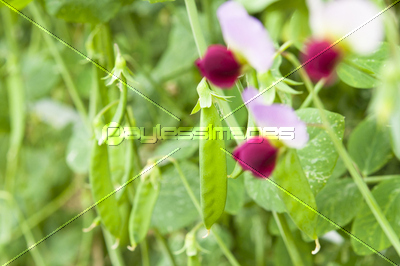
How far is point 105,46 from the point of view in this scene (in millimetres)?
544

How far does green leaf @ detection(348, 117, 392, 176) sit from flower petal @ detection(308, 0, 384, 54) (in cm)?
34

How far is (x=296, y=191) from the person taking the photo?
1.05 ft

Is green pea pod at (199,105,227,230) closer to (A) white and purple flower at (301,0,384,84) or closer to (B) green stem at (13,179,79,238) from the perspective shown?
(A) white and purple flower at (301,0,384,84)

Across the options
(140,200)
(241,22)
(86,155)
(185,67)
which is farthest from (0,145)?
(241,22)

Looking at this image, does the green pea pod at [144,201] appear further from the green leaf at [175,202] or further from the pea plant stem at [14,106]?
the pea plant stem at [14,106]

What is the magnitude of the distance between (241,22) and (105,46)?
38 centimetres

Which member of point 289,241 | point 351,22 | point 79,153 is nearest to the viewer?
point 351,22

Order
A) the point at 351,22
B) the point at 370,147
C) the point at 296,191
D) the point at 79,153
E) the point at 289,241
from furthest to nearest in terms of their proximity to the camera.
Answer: the point at 79,153 → the point at 370,147 → the point at 289,241 → the point at 296,191 → the point at 351,22

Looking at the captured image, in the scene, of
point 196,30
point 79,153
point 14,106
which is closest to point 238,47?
point 196,30

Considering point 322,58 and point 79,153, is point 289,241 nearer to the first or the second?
point 322,58

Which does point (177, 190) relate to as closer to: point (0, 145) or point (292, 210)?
point (292, 210)

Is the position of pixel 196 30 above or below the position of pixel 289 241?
above

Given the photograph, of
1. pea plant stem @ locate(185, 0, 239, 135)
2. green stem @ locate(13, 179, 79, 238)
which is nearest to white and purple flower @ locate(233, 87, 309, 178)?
pea plant stem @ locate(185, 0, 239, 135)

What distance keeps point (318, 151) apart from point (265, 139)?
7.1 inches
